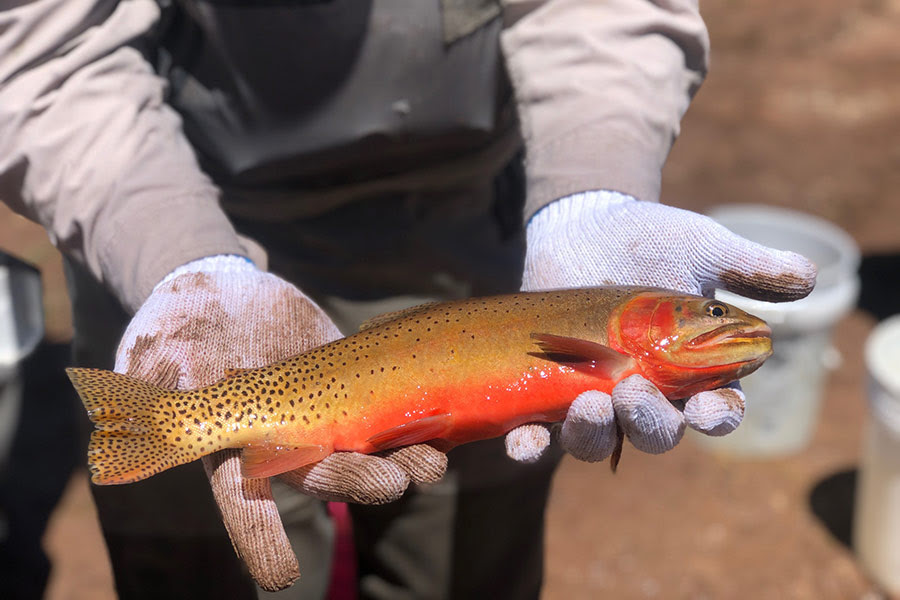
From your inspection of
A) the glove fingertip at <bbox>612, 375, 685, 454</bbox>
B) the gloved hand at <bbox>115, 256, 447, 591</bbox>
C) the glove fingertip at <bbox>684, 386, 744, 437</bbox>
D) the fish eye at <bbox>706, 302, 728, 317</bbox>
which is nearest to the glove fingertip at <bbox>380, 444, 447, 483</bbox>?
the gloved hand at <bbox>115, 256, 447, 591</bbox>

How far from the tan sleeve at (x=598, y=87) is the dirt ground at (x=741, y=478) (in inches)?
80.8

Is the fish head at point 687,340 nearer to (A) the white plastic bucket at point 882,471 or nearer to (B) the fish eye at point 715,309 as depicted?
(B) the fish eye at point 715,309

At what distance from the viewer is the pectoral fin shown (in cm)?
171

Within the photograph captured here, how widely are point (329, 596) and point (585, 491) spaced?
57.4 inches

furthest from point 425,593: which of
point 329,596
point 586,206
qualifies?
point 586,206

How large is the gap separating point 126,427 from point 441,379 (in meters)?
0.59

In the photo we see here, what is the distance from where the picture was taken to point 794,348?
157 inches

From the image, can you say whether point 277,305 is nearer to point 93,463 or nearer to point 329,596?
point 93,463

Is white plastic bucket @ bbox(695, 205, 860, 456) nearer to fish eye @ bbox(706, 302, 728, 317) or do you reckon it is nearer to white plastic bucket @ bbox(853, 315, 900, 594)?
white plastic bucket @ bbox(853, 315, 900, 594)

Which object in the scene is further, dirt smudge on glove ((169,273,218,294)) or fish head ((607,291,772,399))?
dirt smudge on glove ((169,273,218,294))

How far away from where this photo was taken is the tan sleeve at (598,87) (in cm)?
202

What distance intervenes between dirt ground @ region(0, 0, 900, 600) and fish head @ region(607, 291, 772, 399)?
2036 millimetres

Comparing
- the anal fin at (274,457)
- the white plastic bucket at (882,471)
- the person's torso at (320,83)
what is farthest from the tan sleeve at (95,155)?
the white plastic bucket at (882,471)

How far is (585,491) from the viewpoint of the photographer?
3.98 metres
